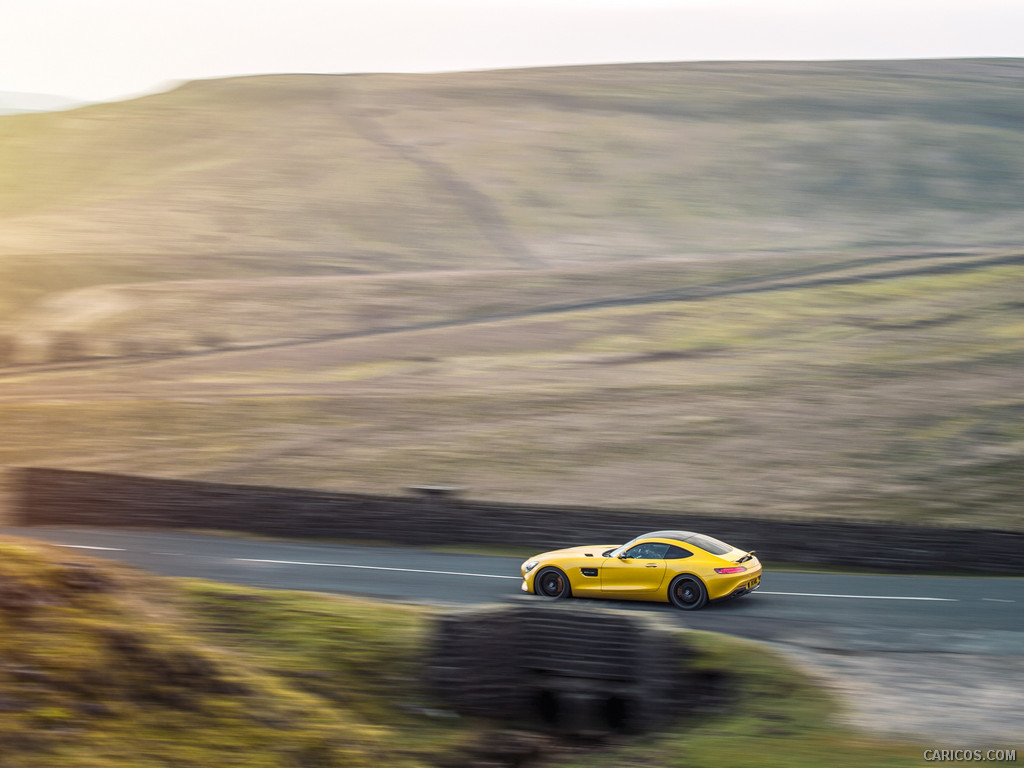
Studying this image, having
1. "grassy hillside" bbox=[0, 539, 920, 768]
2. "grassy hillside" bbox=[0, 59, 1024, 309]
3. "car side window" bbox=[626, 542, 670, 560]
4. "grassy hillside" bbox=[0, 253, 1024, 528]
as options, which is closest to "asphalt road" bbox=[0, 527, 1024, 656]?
"car side window" bbox=[626, 542, 670, 560]

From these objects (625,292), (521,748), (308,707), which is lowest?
(521,748)

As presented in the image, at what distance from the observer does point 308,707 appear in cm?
830

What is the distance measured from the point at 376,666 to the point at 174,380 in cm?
3301

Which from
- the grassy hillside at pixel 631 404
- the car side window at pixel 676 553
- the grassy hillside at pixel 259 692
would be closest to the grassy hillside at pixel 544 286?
the grassy hillside at pixel 631 404

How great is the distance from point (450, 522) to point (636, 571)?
6.52 metres

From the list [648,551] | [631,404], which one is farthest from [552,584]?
[631,404]

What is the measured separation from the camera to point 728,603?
15469 millimetres

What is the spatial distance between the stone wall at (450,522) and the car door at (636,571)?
169 inches

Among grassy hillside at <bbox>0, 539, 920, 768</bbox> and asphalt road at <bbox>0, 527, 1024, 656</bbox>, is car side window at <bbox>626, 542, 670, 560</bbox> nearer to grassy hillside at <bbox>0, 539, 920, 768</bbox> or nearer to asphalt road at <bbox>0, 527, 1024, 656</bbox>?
asphalt road at <bbox>0, 527, 1024, 656</bbox>

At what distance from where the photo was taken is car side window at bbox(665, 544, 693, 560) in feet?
48.0

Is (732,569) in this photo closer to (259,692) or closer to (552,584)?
(552,584)

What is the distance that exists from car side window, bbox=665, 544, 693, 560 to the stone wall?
443 centimetres

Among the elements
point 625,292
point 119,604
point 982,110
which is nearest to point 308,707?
point 119,604

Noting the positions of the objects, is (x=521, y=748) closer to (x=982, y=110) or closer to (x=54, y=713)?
(x=54, y=713)
